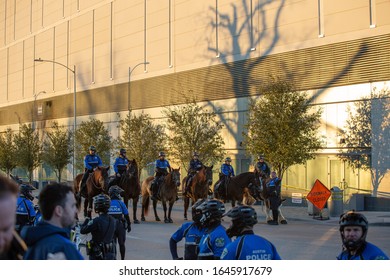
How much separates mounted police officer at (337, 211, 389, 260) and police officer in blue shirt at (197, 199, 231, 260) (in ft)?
4.77

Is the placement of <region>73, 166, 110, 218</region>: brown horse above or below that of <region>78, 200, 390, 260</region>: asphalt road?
above

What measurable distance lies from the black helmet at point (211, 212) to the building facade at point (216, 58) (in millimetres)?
27088

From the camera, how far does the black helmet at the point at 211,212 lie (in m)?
7.11

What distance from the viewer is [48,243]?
4.17 m

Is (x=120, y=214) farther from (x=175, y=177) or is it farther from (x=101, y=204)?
(x=175, y=177)

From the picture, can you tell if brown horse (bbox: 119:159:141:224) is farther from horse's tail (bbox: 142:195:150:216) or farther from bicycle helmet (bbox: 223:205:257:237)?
bicycle helmet (bbox: 223:205:257:237)

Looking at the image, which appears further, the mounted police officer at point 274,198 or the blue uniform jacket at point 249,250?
the mounted police officer at point 274,198

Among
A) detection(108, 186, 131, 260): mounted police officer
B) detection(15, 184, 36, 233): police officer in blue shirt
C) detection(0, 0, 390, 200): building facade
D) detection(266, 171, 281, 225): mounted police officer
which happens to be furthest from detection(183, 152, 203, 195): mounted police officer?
detection(0, 0, 390, 200): building facade

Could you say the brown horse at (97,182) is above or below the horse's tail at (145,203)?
above

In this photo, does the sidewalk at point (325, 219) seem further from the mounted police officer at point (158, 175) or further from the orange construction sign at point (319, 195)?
the mounted police officer at point (158, 175)

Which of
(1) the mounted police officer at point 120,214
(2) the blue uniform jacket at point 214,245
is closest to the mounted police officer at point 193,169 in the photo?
(1) the mounted police officer at point 120,214

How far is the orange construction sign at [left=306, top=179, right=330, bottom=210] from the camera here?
83.9ft

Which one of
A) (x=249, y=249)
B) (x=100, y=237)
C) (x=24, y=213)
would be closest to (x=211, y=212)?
(x=249, y=249)

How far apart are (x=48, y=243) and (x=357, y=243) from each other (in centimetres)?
297
